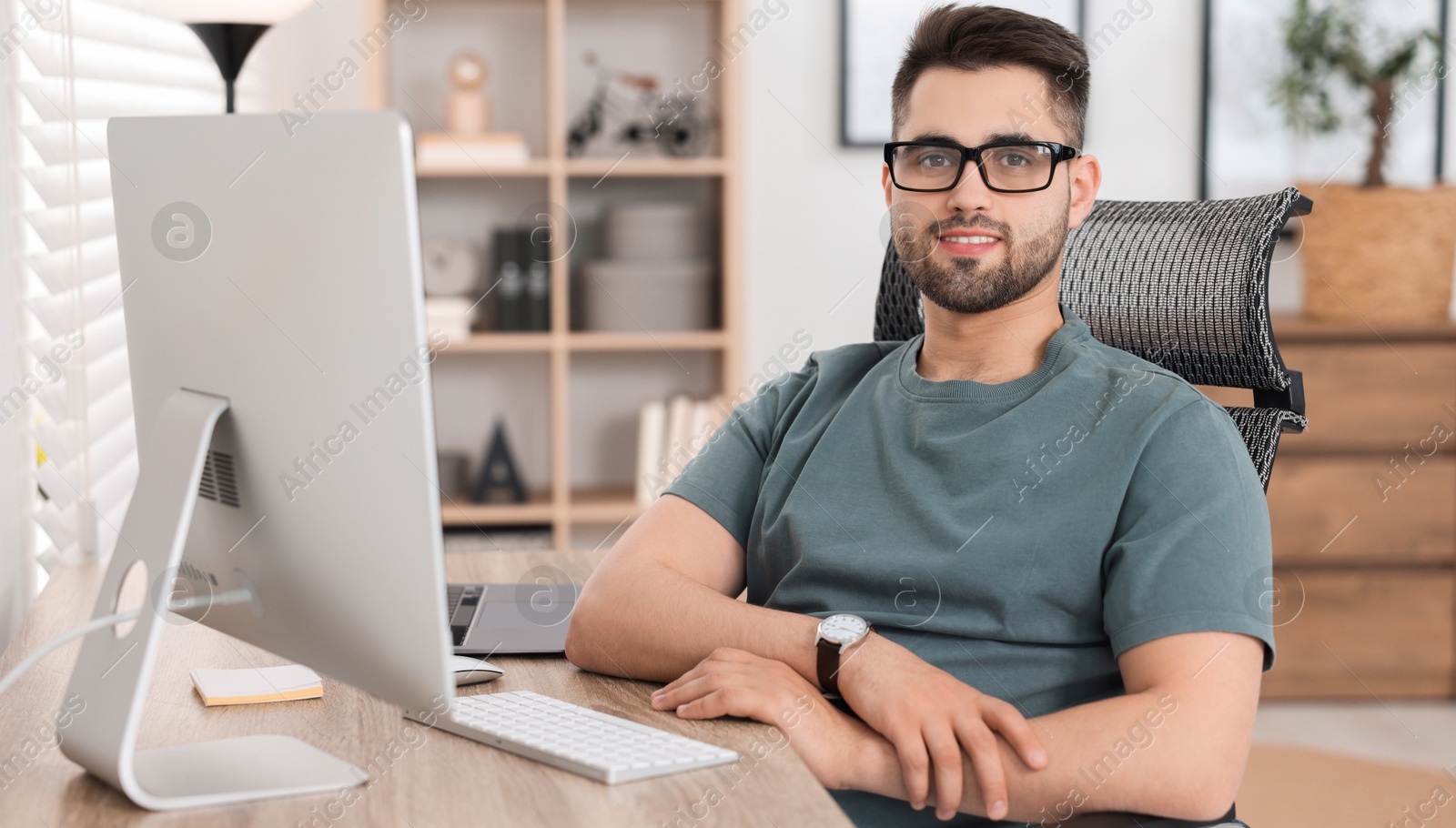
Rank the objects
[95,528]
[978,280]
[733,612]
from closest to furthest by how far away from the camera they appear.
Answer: [733,612]
[978,280]
[95,528]

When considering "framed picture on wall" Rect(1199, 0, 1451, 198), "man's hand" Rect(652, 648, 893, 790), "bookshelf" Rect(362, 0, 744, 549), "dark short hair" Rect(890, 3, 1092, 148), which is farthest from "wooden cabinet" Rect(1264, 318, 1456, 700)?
"man's hand" Rect(652, 648, 893, 790)

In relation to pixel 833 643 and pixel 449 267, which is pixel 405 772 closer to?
pixel 833 643

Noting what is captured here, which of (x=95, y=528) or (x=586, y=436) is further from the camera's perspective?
(x=586, y=436)

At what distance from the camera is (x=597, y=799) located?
92 cm

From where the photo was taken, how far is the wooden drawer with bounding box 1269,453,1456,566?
3.05 metres

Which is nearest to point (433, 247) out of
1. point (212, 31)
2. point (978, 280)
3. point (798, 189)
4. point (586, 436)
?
point (586, 436)

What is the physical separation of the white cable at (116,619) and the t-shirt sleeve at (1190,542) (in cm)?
76

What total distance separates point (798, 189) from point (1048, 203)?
6.30 ft

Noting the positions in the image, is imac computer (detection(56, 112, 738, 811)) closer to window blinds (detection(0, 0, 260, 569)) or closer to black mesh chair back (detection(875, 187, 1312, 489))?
window blinds (detection(0, 0, 260, 569))

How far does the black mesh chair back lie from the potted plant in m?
1.68

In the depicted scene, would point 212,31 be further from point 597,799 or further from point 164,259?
point 597,799

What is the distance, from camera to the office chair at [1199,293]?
1444 mm

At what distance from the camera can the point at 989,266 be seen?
1.42 meters

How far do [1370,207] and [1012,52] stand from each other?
6.45 feet
